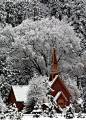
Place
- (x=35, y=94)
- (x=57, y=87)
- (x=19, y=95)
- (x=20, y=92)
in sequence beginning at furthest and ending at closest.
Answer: (x=57, y=87) → (x=20, y=92) → (x=19, y=95) → (x=35, y=94)

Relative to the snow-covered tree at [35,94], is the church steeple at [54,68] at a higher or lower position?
higher

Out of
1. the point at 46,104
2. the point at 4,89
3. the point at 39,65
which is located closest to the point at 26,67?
the point at 39,65

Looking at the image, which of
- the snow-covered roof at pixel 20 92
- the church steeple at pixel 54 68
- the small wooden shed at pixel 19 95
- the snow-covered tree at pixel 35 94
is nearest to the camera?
the snow-covered tree at pixel 35 94

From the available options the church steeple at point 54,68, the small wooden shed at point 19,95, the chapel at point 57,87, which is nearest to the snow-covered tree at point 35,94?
the small wooden shed at point 19,95

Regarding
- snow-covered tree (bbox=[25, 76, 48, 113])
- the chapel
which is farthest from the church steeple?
snow-covered tree (bbox=[25, 76, 48, 113])

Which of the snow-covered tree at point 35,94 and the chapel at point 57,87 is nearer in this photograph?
the snow-covered tree at point 35,94

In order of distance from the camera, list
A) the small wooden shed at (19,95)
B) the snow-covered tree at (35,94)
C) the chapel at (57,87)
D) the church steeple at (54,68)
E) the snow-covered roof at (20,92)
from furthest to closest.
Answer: the church steeple at (54,68)
the chapel at (57,87)
the snow-covered roof at (20,92)
the small wooden shed at (19,95)
the snow-covered tree at (35,94)

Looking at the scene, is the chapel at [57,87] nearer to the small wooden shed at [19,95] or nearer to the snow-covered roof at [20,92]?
the snow-covered roof at [20,92]

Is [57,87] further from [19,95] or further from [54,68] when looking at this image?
[19,95]

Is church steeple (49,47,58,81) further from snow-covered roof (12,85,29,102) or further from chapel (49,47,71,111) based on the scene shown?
snow-covered roof (12,85,29,102)

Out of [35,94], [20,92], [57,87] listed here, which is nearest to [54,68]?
Result: [57,87]

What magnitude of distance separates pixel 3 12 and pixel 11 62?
19357 mm

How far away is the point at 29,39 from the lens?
197 feet

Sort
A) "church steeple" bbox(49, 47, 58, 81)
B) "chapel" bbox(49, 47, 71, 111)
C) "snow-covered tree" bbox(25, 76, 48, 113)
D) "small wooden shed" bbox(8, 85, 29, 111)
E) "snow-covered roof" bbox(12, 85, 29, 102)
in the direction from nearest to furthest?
"snow-covered tree" bbox(25, 76, 48, 113) < "small wooden shed" bbox(8, 85, 29, 111) < "snow-covered roof" bbox(12, 85, 29, 102) < "chapel" bbox(49, 47, 71, 111) < "church steeple" bbox(49, 47, 58, 81)
